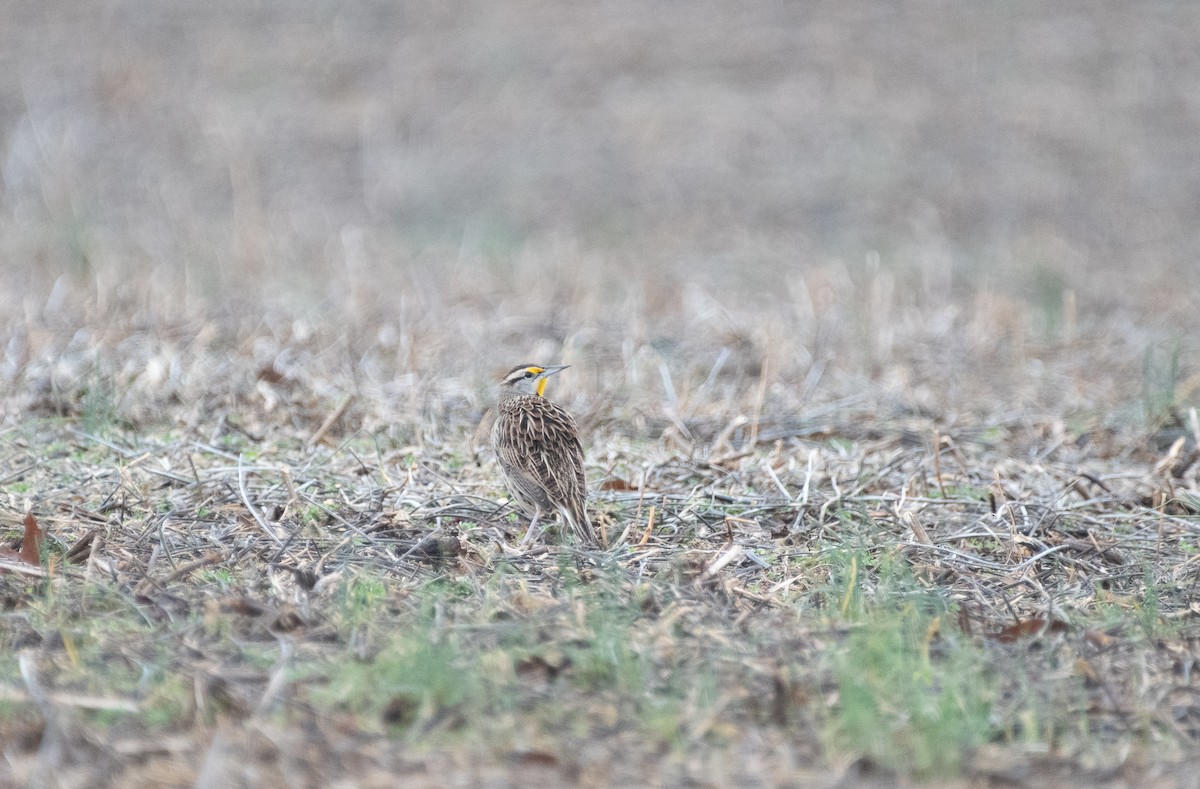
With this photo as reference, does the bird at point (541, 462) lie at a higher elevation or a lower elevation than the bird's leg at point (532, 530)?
higher

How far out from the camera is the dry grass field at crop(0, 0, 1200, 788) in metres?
3.56

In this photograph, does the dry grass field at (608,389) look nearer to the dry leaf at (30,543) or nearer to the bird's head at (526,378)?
the dry leaf at (30,543)

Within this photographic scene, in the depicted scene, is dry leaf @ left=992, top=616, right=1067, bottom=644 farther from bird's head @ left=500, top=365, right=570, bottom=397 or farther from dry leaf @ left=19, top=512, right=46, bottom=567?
dry leaf @ left=19, top=512, right=46, bottom=567

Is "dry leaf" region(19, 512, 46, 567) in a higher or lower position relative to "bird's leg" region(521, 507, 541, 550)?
higher

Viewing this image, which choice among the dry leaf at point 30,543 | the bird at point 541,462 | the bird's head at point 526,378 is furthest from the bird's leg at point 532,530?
the dry leaf at point 30,543

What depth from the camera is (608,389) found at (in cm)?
754

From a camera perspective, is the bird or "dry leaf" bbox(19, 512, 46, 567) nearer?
"dry leaf" bbox(19, 512, 46, 567)

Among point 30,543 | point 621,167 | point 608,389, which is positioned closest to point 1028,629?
point 30,543

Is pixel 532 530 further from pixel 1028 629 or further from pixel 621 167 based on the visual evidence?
pixel 621 167

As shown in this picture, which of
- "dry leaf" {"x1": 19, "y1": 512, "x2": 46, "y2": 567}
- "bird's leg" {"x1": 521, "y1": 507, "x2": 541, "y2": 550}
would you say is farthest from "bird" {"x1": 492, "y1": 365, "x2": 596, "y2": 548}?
"dry leaf" {"x1": 19, "y1": 512, "x2": 46, "y2": 567}

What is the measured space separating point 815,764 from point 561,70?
15228 millimetres

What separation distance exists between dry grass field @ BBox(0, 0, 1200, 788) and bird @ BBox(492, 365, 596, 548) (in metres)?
0.15

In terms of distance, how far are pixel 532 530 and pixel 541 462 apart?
269mm

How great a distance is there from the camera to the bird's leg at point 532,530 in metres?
5.07
